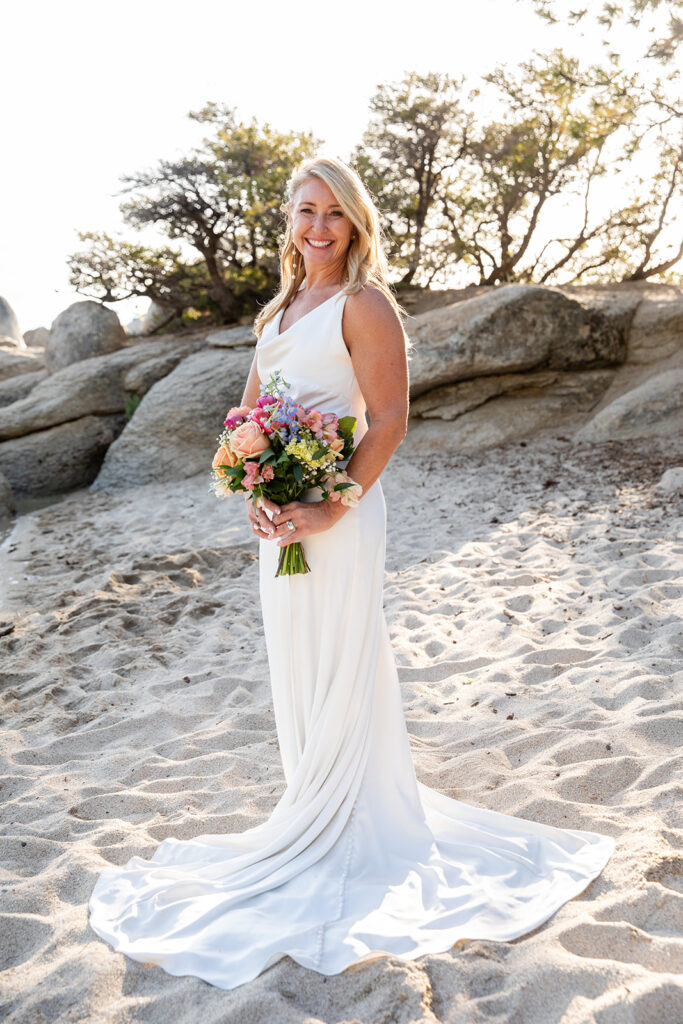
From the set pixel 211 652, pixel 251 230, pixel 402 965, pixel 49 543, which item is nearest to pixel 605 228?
pixel 251 230

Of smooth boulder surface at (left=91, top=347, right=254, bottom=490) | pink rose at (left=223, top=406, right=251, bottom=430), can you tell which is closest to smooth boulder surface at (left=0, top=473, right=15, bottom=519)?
smooth boulder surface at (left=91, top=347, right=254, bottom=490)

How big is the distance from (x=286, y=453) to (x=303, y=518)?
229mm

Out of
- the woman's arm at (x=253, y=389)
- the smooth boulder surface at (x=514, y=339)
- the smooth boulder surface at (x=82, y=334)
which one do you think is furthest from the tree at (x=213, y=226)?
the woman's arm at (x=253, y=389)

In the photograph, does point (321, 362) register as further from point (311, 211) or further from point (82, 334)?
point (82, 334)

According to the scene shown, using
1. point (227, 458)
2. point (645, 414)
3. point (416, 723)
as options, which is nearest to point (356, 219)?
point (227, 458)

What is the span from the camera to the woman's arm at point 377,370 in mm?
2916

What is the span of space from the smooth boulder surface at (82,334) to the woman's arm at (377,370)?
478 inches

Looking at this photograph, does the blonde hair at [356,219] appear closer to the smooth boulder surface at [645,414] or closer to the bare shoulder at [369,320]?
the bare shoulder at [369,320]

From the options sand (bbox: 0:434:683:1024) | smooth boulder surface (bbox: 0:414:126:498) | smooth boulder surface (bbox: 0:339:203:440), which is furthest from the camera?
smooth boulder surface (bbox: 0:339:203:440)

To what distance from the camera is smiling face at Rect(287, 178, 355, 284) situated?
117 inches

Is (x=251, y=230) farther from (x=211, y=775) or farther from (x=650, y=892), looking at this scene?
(x=650, y=892)

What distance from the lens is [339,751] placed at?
3043mm

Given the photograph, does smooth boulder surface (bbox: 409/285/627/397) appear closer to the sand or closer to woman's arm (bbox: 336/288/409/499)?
the sand

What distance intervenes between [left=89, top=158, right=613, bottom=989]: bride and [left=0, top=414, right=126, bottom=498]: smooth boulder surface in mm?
9652
